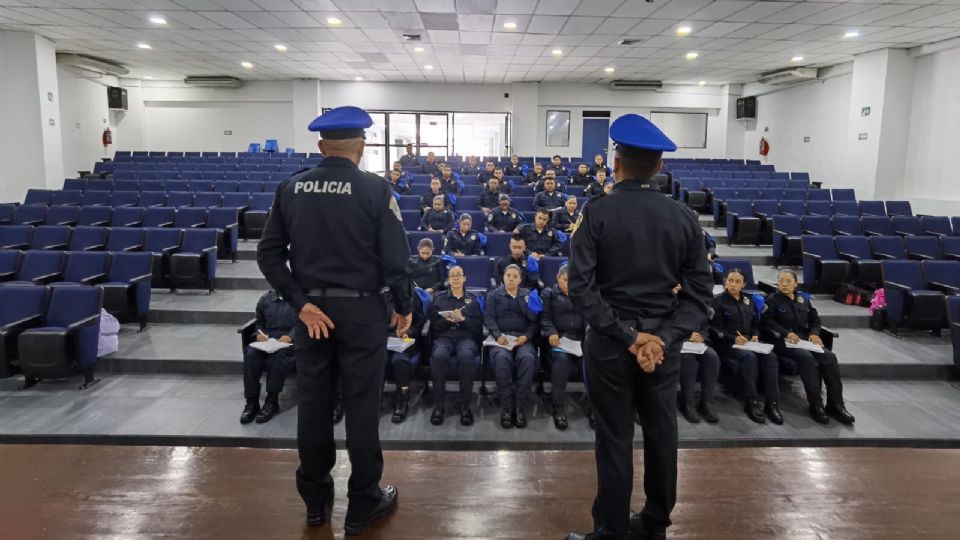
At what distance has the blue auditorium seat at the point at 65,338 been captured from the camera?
3842 mm

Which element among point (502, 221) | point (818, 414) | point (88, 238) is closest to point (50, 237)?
point (88, 238)

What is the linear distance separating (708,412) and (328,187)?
123 inches

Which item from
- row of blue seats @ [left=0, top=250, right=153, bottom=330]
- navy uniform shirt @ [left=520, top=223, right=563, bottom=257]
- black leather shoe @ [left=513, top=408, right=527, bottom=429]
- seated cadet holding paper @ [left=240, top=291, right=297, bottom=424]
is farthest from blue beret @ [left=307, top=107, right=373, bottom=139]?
navy uniform shirt @ [left=520, top=223, right=563, bottom=257]

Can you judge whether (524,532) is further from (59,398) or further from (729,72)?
(729,72)

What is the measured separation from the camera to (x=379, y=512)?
5.94 feet

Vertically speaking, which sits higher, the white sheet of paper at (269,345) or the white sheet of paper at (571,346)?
the white sheet of paper at (269,345)

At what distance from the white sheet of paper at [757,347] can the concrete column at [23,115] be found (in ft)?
37.6

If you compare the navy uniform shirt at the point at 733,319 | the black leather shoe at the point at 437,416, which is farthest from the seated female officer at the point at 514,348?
the navy uniform shirt at the point at 733,319

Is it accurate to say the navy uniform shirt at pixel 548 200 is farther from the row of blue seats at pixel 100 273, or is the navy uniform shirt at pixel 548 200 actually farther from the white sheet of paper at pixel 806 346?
the row of blue seats at pixel 100 273

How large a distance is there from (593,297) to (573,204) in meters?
5.77

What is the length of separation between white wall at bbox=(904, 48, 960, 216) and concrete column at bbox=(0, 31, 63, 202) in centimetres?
1578

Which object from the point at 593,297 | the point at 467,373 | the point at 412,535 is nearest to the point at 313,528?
the point at 412,535

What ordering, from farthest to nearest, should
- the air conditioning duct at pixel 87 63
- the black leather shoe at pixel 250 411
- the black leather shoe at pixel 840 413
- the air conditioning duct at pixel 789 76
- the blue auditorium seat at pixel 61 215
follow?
the air conditioning duct at pixel 789 76 < the air conditioning duct at pixel 87 63 < the blue auditorium seat at pixel 61 215 < the black leather shoe at pixel 840 413 < the black leather shoe at pixel 250 411

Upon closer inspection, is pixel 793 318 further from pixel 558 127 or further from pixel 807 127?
pixel 558 127
